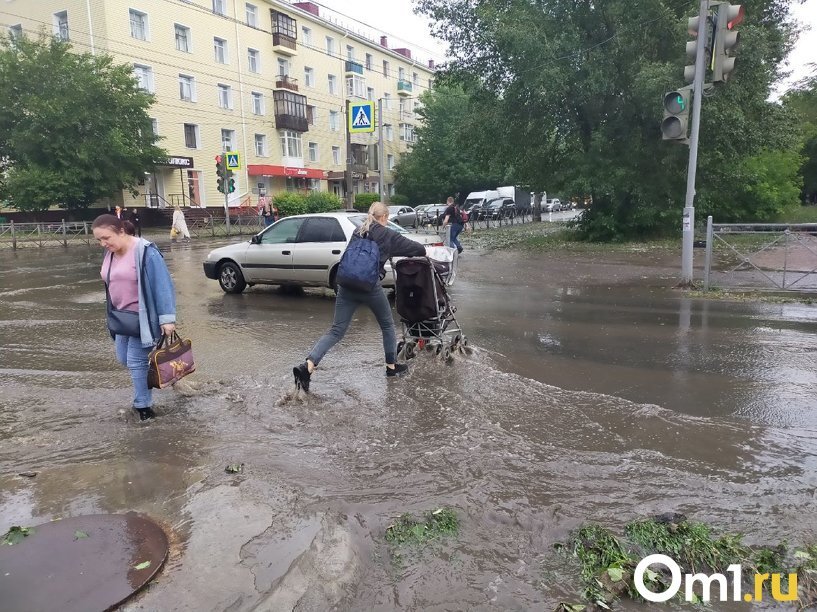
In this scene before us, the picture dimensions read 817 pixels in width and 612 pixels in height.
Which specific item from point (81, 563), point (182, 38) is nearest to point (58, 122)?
point (182, 38)

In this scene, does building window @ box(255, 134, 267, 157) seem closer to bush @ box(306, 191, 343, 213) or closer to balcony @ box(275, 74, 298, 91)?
balcony @ box(275, 74, 298, 91)

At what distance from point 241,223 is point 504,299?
28.1m

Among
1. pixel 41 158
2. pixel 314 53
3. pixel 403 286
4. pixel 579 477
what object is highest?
pixel 314 53

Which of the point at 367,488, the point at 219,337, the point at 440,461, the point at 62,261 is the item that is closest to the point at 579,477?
the point at 440,461

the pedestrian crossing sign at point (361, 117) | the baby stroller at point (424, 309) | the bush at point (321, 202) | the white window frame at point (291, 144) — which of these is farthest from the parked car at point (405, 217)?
the baby stroller at point (424, 309)

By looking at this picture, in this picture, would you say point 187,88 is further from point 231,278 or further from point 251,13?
point 231,278

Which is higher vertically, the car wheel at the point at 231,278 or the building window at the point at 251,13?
the building window at the point at 251,13

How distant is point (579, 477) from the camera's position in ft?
13.2

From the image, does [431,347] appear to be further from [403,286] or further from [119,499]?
[119,499]

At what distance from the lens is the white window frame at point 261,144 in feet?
146

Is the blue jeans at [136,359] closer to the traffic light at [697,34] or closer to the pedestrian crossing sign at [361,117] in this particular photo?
the traffic light at [697,34]

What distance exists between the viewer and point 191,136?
130 ft

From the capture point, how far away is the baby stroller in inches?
255

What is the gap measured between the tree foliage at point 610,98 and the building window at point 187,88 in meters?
21.9
